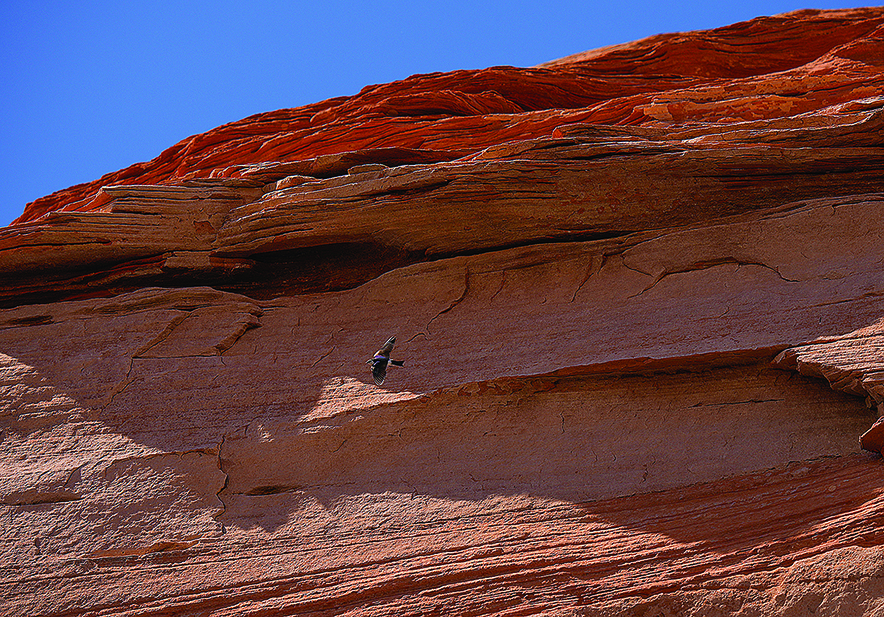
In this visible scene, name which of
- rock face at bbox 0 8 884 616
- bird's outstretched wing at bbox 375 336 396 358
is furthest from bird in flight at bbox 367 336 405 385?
rock face at bbox 0 8 884 616

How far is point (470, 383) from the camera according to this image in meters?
5.79

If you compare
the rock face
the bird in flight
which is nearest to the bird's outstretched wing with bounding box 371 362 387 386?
the bird in flight

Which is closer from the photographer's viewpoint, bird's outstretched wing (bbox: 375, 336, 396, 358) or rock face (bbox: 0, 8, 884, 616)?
rock face (bbox: 0, 8, 884, 616)

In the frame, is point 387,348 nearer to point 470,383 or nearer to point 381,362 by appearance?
point 381,362

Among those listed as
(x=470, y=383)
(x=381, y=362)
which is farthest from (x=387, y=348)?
(x=470, y=383)

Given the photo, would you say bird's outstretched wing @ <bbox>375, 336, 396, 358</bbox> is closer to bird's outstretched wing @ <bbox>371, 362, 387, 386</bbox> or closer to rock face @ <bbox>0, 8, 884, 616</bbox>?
bird's outstretched wing @ <bbox>371, 362, 387, 386</bbox>

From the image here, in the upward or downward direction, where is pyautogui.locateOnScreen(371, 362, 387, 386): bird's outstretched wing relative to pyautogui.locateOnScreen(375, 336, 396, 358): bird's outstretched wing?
downward

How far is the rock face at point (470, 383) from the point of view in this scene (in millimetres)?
4566

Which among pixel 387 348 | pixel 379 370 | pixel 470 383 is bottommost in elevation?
pixel 470 383

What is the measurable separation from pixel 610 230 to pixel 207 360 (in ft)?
14.0

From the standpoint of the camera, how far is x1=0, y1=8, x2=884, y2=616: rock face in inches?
180

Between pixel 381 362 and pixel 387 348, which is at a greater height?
pixel 387 348

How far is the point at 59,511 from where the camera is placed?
17.4 feet

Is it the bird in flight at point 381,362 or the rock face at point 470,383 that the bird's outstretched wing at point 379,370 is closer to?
the bird in flight at point 381,362
